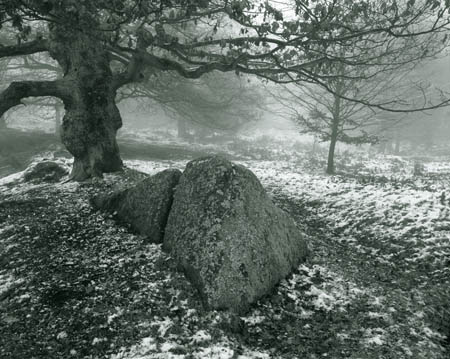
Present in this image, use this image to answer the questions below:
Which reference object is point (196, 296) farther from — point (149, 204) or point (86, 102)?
point (86, 102)

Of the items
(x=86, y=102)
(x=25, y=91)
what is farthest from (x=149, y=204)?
(x=25, y=91)

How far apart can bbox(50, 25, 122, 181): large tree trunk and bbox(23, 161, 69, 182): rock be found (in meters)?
1.16

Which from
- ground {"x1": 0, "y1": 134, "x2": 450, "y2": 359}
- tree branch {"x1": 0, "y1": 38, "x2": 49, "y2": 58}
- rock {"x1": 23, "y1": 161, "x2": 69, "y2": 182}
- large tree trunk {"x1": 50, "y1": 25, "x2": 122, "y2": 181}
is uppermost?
tree branch {"x1": 0, "y1": 38, "x2": 49, "y2": 58}

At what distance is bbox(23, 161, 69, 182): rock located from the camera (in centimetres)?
909

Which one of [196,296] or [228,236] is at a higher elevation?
[228,236]

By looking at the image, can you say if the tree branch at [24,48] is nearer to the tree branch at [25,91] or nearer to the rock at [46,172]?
the tree branch at [25,91]

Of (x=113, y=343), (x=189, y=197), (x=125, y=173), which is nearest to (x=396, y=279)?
(x=189, y=197)

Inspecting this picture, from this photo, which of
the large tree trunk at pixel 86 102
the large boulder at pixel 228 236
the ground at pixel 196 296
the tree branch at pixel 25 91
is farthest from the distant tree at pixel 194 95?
the large boulder at pixel 228 236

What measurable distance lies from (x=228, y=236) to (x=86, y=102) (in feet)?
18.6

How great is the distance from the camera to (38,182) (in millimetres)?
8828

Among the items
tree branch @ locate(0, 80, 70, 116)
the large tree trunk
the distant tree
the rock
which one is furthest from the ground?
the distant tree

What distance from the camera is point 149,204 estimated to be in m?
5.64

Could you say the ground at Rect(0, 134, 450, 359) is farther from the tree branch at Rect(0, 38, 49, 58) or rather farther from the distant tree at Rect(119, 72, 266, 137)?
the distant tree at Rect(119, 72, 266, 137)

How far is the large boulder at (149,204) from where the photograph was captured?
545 centimetres
